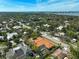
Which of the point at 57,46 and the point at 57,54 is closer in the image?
the point at 57,54

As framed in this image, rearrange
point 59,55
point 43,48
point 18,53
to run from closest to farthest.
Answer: point 59,55
point 18,53
point 43,48

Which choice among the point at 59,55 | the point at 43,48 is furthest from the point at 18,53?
the point at 59,55

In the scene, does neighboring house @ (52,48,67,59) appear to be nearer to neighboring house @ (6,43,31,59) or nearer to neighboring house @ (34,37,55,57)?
neighboring house @ (34,37,55,57)

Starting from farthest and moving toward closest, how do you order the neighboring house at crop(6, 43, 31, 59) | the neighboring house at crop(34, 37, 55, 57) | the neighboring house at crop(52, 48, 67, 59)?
the neighboring house at crop(34, 37, 55, 57), the neighboring house at crop(6, 43, 31, 59), the neighboring house at crop(52, 48, 67, 59)

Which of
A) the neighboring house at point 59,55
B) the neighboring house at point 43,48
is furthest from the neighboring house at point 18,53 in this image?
the neighboring house at point 59,55

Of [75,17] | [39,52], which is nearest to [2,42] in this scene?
[39,52]

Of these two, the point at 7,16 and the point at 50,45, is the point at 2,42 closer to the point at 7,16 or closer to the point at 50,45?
the point at 50,45

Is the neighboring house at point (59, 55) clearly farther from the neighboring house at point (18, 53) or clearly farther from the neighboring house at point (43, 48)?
the neighboring house at point (18, 53)

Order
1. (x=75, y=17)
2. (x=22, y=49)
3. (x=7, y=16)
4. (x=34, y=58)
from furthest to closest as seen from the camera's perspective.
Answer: (x=7, y=16)
(x=75, y=17)
(x=22, y=49)
(x=34, y=58)

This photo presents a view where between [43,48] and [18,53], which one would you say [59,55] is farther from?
[18,53]

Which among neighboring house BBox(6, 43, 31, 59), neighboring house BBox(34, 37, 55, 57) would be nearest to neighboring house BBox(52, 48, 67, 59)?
neighboring house BBox(34, 37, 55, 57)

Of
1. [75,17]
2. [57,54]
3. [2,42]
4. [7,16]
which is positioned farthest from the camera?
[7,16]
